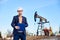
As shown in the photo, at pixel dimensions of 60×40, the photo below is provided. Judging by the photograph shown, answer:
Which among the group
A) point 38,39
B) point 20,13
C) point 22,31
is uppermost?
point 20,13

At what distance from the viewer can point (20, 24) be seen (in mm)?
3246

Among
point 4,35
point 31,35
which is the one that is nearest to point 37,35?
point 31,35

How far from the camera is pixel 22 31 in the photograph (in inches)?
128

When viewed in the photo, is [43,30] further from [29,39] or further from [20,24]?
[20,24]

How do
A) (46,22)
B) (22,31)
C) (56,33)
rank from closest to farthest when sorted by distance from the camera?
1. (22,31)
2. (46,22)
3. (56,33)

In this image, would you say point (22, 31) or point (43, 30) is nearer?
point (22, 31)

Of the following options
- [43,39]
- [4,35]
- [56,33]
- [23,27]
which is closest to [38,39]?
[43,39]

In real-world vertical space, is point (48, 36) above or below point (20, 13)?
below

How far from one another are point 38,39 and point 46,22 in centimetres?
50

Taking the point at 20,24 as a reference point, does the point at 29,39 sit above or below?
below

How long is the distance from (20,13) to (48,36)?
1.39 metres

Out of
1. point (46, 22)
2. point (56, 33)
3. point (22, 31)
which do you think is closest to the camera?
point (22, 31)

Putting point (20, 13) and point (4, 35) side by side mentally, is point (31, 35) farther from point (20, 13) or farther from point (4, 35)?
point (20, 13)

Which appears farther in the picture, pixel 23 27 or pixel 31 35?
pixel 31 35
